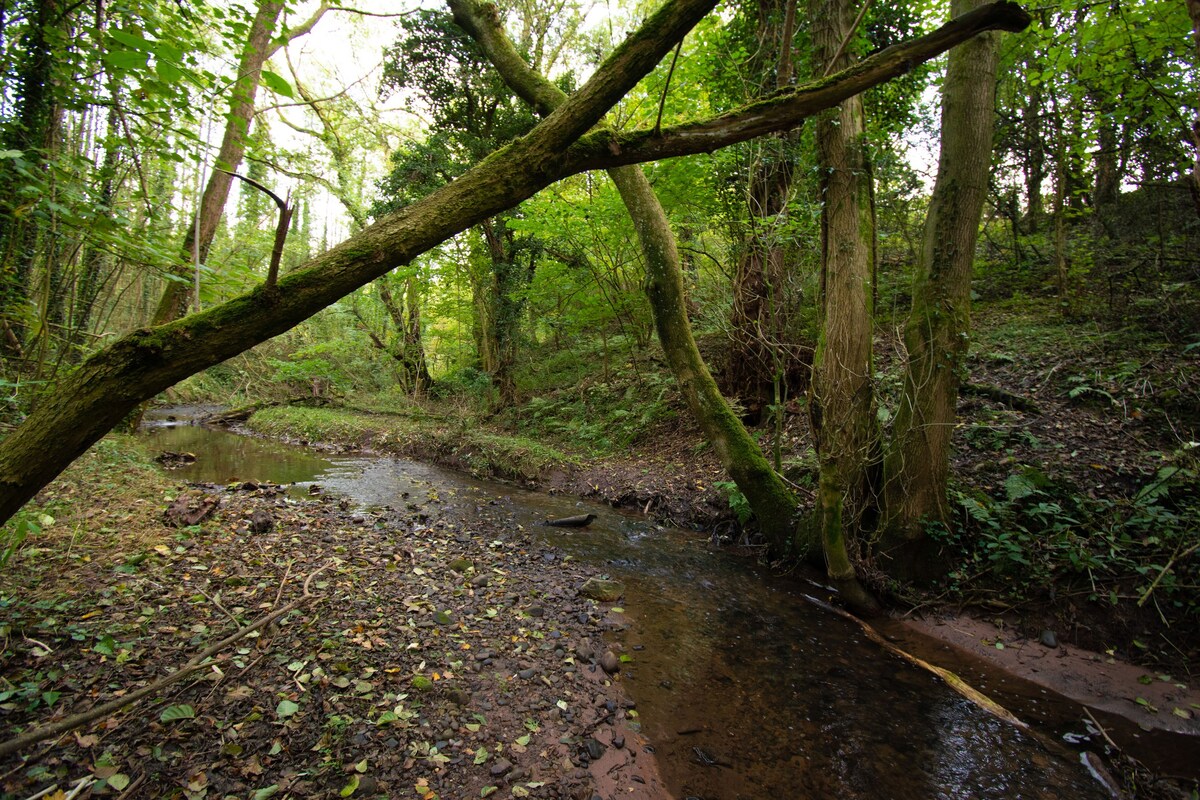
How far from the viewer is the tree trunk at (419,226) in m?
2.04

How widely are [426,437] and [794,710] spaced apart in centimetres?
1002

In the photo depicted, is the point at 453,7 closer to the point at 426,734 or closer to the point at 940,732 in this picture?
the point at 426,734

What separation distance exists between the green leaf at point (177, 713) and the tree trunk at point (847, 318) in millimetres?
4726

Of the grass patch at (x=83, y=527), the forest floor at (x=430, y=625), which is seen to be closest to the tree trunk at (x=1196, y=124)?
the forest floor at (x=430, y=625)

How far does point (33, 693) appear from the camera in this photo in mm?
2391

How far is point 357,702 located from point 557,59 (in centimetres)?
1889

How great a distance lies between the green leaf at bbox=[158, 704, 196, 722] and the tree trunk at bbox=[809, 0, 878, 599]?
4.73 metres

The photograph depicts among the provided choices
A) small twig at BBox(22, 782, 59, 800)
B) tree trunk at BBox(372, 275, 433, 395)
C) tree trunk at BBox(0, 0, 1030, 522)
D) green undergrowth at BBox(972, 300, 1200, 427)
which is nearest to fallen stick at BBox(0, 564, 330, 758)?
small twig at BBox(22, 782, 59, 800)

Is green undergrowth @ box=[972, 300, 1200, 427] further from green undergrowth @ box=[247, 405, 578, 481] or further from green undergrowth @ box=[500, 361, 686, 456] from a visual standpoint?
green undergrowth @ box=[247, 405, 578, 481]

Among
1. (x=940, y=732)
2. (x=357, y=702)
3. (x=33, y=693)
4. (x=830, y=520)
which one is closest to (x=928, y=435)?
(x=830, y=520)

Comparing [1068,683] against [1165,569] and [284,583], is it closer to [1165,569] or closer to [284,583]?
[1165,569]

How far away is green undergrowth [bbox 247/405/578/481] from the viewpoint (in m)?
9.92

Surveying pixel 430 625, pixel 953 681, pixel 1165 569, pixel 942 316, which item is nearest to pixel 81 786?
pixel 430 625

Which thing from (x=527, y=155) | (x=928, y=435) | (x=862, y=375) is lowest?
(x=928, y=435)
